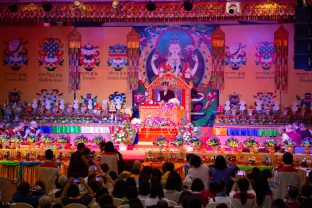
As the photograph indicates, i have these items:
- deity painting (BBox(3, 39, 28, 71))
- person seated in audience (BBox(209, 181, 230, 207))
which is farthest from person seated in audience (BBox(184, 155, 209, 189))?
deity painting (BBox(3, 39, 28, 71))

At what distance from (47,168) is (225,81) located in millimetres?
8454

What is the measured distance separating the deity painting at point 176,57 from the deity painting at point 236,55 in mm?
839

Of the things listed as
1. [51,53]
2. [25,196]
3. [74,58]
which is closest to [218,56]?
[74,58]

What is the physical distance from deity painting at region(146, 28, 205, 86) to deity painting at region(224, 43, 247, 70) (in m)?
0.84

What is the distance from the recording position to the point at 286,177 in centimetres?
928

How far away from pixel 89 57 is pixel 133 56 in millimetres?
1364

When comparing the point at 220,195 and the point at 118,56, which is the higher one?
the point at 118,56

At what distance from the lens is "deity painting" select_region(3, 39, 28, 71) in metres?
18.5

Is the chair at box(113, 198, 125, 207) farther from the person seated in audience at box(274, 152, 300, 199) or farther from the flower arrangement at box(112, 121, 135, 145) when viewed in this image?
the flower arrangement at box(112, 121, 135, 145)

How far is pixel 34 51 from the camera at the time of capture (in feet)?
60.6

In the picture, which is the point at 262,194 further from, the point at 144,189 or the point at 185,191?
the point at 144,189

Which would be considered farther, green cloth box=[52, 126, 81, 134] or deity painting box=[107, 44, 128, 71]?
deity painting box=[107, 44, 128, 71]

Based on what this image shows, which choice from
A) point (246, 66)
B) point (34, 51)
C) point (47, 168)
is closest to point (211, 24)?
point (246, 66)

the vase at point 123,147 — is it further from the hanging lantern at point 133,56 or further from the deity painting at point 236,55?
the deity painting at point 236,55
